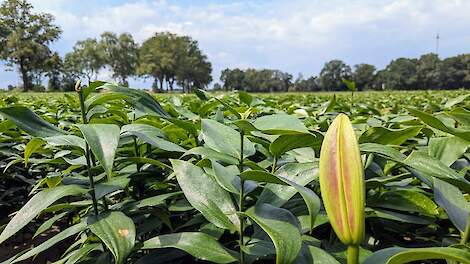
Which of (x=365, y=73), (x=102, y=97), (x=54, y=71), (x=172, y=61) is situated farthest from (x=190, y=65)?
(x=102, y=97)

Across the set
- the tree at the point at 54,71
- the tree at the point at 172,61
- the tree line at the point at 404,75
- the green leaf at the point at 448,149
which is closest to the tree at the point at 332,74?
the tree line at the point at 404,75

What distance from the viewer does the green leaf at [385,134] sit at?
2.92 ft

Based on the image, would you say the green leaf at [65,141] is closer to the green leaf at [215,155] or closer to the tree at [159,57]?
the green leaf at [215,155]

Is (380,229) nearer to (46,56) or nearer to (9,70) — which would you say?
(46,56)

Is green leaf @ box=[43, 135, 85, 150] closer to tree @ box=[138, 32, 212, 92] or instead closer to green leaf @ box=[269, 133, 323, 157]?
green leaf @ box=[269, 133, 323, 157]

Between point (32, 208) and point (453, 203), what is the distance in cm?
69

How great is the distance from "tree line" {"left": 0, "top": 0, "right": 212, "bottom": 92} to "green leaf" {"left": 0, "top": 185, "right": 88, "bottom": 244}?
50.5 m

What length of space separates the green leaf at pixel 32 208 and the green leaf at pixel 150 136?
0.16 metres

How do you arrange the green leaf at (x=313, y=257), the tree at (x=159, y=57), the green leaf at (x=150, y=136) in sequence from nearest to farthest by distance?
1. the green leaf at (x=313, y=257)
2. the green leaf at (x=150, y=136)
3. the tree at (x=159, y=57)

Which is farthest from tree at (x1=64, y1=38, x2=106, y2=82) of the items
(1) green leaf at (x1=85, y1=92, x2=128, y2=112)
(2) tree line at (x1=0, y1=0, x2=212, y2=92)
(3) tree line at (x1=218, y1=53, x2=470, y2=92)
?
(1) green leaf at (x1=85, y1=92, x2=128, y2=112)

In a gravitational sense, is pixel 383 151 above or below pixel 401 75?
above

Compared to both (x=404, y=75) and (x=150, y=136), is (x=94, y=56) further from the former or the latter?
(x=150, y=136)

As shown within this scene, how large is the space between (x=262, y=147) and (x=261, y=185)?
253 mm

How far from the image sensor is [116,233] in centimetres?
69
